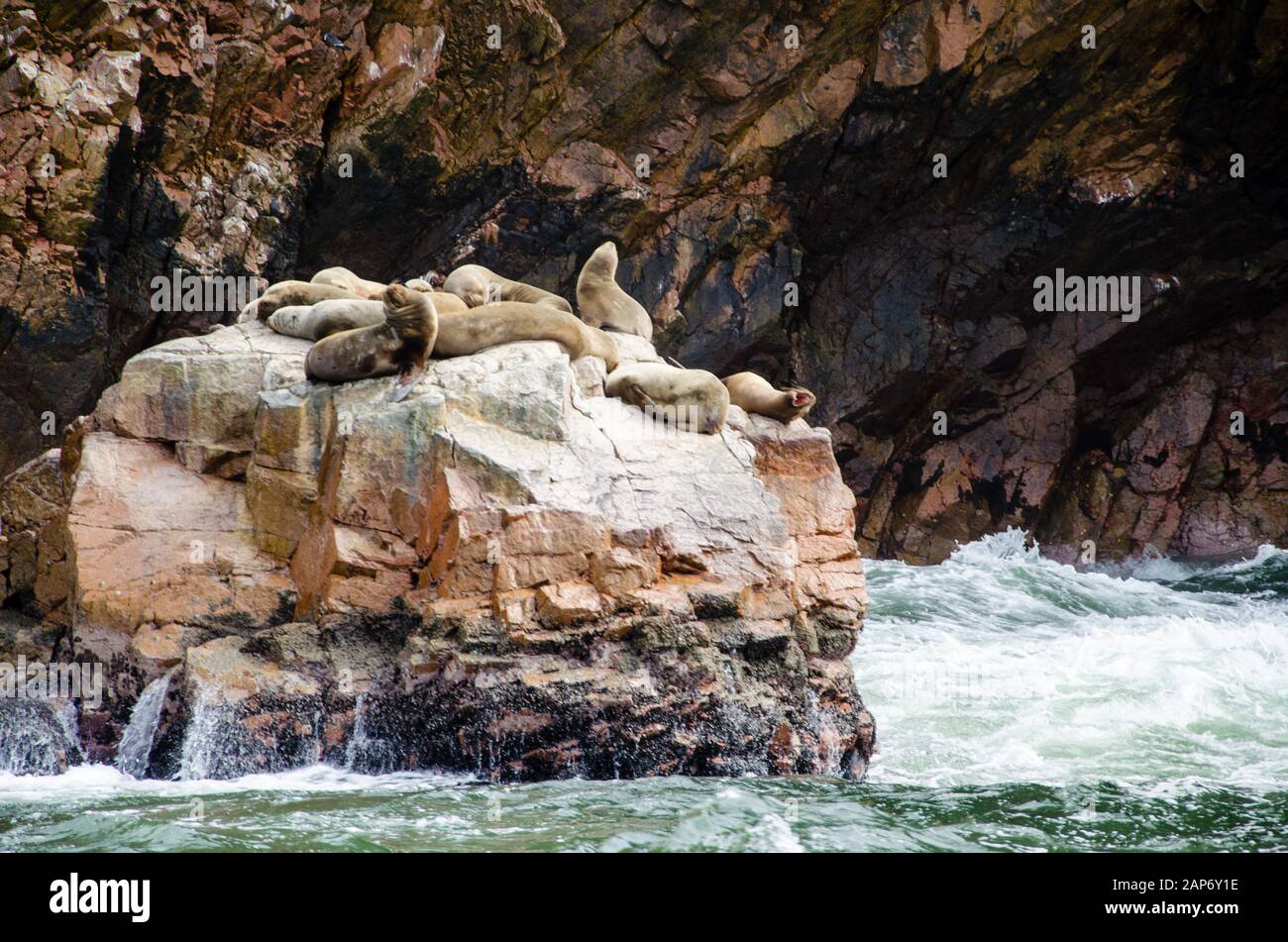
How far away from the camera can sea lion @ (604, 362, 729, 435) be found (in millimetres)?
9227

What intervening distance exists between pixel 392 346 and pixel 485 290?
2.49 metres

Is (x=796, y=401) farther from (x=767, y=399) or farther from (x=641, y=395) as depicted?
(x=641, y=395)

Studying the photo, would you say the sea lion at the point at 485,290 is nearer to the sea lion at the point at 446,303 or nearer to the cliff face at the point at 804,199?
the sea lion at the point at 446,303

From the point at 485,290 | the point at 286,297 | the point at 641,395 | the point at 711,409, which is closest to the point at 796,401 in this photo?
the point at 711,409

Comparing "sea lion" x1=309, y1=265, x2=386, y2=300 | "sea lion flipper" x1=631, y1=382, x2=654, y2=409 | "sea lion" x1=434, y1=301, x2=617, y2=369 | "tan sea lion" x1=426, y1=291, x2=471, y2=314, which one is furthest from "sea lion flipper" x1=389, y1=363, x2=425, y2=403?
"sea lion" x1=309, y1=265, x2=386, y2=300

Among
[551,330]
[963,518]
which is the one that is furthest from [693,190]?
[551,330]

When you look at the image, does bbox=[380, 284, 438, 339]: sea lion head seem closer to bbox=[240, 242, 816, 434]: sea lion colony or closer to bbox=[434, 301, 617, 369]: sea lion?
bbox=[240, 242, 816, 434]: sea lion colony

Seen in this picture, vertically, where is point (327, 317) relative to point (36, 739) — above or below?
above

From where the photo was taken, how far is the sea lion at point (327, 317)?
9.10m

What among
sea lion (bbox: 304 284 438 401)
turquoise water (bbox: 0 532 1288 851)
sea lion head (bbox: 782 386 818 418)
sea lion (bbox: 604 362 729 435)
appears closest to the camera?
turquoise water (bbox: 0 532 1288 851)

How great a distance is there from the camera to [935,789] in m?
7.50

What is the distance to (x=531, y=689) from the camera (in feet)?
24.1

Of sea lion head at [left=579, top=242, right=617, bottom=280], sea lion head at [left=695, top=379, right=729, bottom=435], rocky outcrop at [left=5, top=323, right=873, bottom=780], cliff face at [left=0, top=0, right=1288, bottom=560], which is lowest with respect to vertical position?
rocky outcrop at [left=5, top=323, right=873, bottom=780]

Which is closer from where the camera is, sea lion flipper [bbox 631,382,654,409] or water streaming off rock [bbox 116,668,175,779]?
water streaming off rock [bbox 116,668,175,779]
